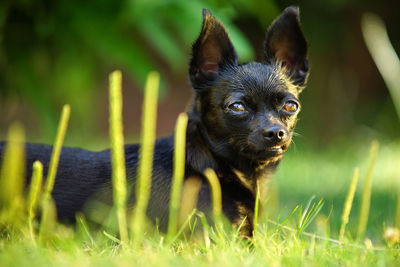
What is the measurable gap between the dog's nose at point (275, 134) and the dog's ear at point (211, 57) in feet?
1.84

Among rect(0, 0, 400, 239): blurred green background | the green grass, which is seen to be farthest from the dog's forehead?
the green grass

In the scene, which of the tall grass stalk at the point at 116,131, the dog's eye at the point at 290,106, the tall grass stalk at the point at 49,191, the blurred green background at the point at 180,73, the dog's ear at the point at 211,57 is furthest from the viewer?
the blurred green background at the point at 180,73

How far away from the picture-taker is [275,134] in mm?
2133

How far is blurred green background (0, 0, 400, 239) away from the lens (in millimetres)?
3693

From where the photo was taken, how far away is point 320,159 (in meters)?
4.89

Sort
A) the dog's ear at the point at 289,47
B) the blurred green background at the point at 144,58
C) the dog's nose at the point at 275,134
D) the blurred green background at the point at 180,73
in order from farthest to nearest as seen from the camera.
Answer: the blurred green background at the point at 144,58, the blurred green background at the point at 180,73, the dog's ear at the point at 289,47, the dog's nose at the point at 275,134

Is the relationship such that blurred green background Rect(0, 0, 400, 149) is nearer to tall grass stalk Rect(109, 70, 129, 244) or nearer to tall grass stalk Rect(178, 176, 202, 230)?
tall grass stalk Rect(178, 176, 202, 230)

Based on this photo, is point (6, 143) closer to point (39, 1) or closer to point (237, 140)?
point (237, 140)

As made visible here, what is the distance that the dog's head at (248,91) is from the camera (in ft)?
7.43

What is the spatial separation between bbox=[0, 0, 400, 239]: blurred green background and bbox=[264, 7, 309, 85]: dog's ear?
50 cm

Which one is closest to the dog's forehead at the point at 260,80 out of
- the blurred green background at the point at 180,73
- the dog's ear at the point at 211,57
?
the dog's ear at the point at 211,57

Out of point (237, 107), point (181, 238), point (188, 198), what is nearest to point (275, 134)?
point (237, 107)

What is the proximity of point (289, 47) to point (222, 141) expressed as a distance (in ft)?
2.54

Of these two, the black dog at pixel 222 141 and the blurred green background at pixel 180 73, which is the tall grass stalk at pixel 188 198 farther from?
the blurred green background at pixel 180 73
